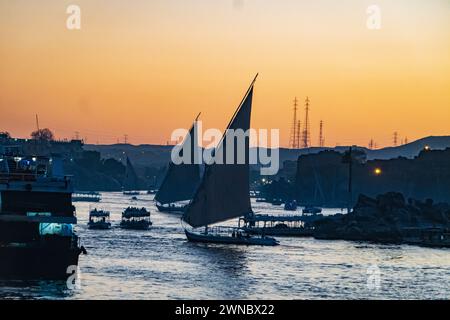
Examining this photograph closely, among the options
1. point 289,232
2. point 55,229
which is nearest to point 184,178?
point 289,232

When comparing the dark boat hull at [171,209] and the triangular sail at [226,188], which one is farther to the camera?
the dark boat hull at [171,209]

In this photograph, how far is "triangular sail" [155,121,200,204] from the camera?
450ft

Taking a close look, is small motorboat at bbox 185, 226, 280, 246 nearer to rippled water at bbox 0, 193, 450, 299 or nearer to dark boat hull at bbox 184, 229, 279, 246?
→ dark boat hull at bbox 184, 229, 279, 246

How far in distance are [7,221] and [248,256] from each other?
90.3 ft

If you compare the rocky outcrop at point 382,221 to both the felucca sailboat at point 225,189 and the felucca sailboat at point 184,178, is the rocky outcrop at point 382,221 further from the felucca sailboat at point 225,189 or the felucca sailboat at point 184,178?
the felucca sailboat at point 184,178

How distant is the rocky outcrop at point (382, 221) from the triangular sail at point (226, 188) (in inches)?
927

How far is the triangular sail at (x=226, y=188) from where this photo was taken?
73.2 metres

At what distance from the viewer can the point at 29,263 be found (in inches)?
1724

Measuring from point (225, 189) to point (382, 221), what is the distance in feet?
110

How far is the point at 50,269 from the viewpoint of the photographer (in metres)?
44.2

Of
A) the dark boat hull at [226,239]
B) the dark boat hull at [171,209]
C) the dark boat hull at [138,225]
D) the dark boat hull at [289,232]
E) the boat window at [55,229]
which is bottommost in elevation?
the dark boat hull at [171,209]

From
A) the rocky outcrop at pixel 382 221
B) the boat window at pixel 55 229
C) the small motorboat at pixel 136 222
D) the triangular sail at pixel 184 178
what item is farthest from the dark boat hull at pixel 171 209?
the boat window at pixel 55 229

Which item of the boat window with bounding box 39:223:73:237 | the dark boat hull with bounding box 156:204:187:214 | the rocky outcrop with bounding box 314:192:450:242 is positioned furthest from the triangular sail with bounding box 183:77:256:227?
the dark boat hull with bounding box 156:204:187:214
